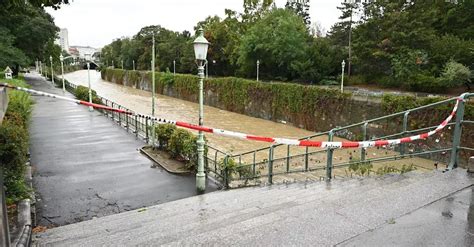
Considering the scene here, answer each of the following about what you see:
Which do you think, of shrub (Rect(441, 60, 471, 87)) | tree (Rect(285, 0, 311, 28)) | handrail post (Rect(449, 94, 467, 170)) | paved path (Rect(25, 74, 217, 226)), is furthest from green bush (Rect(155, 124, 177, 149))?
tree (Rect(285, 0, 311, 28))

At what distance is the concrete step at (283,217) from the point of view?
11.4 ft

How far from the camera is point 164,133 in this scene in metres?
12.4

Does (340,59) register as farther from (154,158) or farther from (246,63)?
(154,158)

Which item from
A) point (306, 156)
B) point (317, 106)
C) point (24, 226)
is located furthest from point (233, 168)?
point (317, 106)

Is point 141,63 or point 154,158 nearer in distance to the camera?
point 154,158

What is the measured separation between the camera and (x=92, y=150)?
42.0 ft

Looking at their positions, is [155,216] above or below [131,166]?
above

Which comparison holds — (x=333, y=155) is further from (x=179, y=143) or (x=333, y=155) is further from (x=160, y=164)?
(x=160, y=164)

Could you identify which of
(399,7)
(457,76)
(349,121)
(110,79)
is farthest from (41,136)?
(110,79)

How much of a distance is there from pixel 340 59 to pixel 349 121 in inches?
868

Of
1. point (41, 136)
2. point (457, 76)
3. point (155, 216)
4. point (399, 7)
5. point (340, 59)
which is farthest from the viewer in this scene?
point (340, 59)

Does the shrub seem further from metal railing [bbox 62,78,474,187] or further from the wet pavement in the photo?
the wet pavement

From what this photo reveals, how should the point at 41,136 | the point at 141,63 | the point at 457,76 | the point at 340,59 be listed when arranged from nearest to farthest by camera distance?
the point at 41,136 → the point at 457,76 → the point at 340,59 → the point at 141,63

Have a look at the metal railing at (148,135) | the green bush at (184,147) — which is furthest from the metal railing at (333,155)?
the green bush at (184,147)
